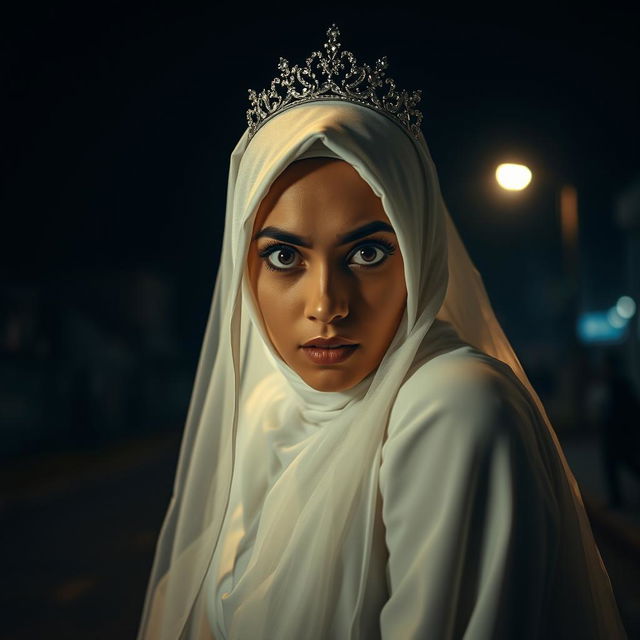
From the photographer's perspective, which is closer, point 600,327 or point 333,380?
point 333,380

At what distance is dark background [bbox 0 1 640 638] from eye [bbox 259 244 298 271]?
886 millimetres

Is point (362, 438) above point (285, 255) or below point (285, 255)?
below

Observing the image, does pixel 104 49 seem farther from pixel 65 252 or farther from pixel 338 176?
pixel 338 176

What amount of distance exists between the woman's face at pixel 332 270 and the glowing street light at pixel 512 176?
0.49m

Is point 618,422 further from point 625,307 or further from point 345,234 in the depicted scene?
point 345,234

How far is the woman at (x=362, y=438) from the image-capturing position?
24.8 inches

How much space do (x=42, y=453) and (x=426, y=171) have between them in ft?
8.02

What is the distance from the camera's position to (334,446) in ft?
2.54

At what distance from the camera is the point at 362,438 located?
715 mm

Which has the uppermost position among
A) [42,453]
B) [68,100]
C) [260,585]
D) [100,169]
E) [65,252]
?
[68,100]

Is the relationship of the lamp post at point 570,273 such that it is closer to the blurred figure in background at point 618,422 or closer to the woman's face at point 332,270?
the blurred figure in background at point 618,422

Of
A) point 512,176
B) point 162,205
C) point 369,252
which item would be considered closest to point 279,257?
point 369,252

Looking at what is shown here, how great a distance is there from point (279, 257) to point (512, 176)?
0.57m

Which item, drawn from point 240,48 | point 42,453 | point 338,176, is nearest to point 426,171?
point 338,176
